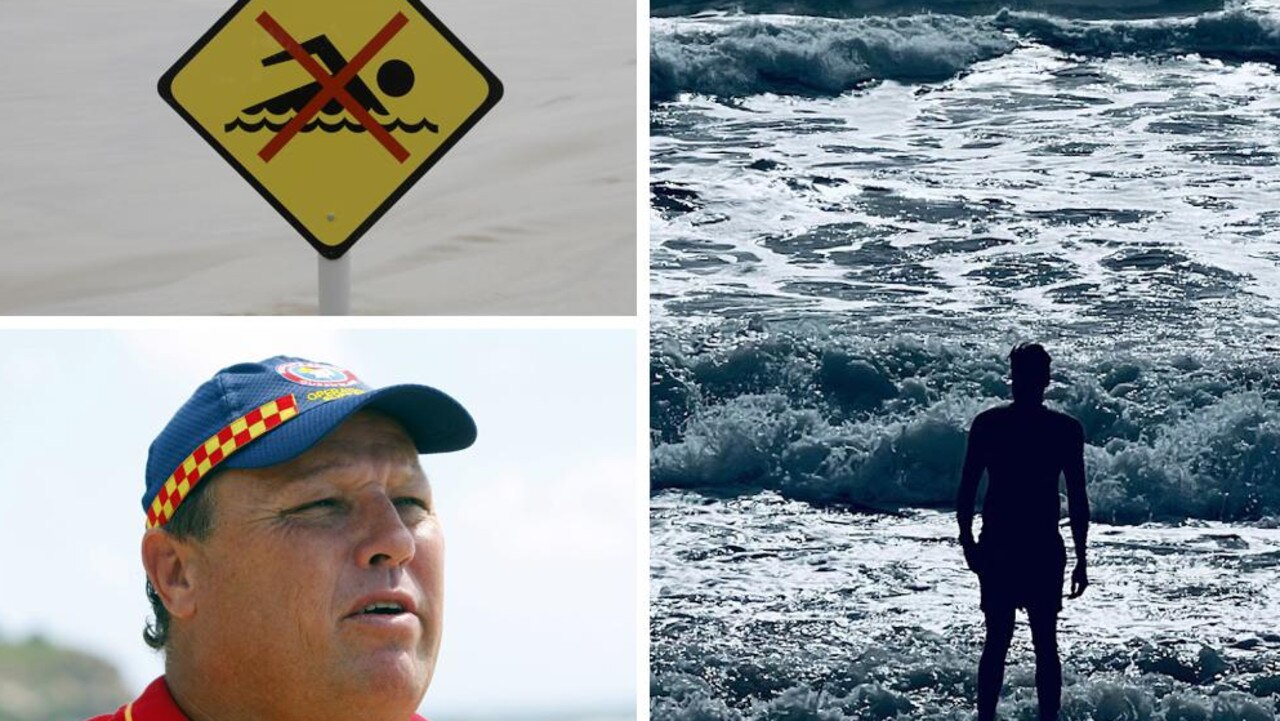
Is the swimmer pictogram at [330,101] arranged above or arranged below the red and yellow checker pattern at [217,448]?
above

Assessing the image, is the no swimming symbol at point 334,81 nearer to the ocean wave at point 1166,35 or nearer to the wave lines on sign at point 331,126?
the wave lines on sign at point 331,126

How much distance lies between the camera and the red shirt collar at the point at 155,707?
2.28 metres

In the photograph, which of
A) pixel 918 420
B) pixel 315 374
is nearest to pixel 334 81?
pixel 315 374

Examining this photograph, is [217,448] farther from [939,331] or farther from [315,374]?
[939,331]

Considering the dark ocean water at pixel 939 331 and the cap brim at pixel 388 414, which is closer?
the cap brim at pixel 388 414

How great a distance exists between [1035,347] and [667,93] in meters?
4.25

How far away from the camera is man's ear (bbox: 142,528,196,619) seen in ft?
7.43

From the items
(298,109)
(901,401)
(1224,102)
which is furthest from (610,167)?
(298,109)

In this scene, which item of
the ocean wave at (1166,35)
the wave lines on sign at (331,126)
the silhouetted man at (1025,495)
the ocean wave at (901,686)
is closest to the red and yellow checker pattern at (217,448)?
the wave lines on sign at (331,126)

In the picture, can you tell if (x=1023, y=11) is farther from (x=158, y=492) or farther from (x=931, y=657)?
(x=158, y=492)

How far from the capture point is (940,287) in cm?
994

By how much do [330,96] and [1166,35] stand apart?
8.19 metres

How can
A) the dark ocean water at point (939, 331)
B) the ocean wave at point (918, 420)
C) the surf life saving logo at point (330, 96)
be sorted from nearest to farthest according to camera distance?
1. the surf life saving logo at point (330, 96)
2. the dark ocean water at point (939, 331)
3. the ocean wave at point (918, 420)

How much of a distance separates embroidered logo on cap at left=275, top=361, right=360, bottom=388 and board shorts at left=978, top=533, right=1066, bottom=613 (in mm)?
4001
